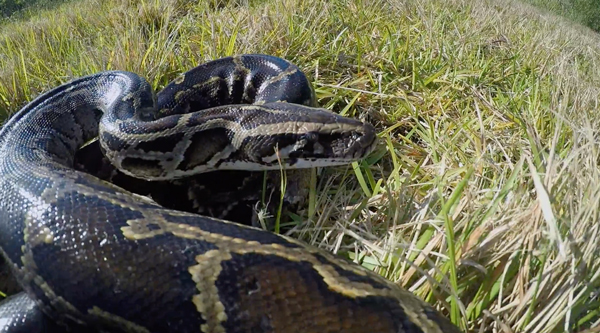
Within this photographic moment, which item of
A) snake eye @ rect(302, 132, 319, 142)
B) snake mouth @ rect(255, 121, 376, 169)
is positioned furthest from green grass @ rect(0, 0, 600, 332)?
snake eye @ rect(302, 132, 319, 142)

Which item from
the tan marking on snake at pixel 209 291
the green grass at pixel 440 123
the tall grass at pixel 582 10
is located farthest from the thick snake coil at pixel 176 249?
the tall grass at pixel 582 10

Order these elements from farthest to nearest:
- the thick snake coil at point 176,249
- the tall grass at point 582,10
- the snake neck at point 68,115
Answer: the tall grass at point 582,10 → the snake neck at point 68,115 → the thick snake coil at point 176,249

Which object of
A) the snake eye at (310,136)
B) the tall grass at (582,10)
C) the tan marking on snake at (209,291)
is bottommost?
the tall grass at (582,10)

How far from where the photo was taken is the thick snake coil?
1918mm

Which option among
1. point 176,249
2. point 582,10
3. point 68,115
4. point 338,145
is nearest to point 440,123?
point 338,145

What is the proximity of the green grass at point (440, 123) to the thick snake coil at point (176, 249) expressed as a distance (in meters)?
0.37

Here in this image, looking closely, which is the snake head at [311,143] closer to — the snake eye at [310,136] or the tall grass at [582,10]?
the snake eye at [310,136]

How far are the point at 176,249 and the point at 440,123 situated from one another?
2.56 meters

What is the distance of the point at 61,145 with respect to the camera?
3.59 metres

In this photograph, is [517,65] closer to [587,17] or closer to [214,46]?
[214,46]

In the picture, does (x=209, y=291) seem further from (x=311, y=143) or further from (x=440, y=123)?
(x=440, y=123)

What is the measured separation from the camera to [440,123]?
3.87 metres

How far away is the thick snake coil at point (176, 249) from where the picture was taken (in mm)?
1918

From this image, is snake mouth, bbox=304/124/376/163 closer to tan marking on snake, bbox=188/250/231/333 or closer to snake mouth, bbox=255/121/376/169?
snake mouth, bbox=255/121/376/169
